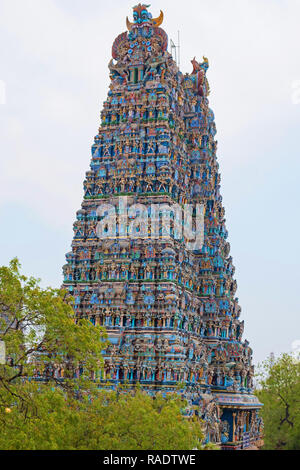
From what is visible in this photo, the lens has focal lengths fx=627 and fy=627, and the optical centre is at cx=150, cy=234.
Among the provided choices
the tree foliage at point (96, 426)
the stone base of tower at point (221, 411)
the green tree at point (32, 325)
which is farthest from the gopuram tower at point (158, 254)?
the green tree at point (32, 325)

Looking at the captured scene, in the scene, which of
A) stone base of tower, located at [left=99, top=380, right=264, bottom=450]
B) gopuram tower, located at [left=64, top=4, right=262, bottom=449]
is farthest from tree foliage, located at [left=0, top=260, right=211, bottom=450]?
stone base of tower, located at [left=99, top=380, right=264, bottom=450]

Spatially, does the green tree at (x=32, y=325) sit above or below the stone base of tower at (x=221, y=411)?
above

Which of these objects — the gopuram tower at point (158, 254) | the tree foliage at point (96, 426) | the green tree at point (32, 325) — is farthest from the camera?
the gopuram tower at point (158, 254)

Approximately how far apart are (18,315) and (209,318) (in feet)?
81.7

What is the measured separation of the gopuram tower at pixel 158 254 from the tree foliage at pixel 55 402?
396 inches

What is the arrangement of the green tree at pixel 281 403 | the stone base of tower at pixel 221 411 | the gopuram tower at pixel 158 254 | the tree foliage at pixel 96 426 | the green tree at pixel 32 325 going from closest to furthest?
the tree foliage at pixel 96 426 < the green tree at pixel 32 325 < the stone base of tower at pixel 221 411 < the gopuram tower at pixel 158 254 < the green tree at pixel 281 403

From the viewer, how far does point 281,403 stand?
56.8 meters

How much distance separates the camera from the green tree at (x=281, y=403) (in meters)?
52.8

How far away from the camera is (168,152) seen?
154ft

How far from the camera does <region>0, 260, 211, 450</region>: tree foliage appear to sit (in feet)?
80.8

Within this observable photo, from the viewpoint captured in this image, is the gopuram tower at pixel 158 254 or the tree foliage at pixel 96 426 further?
the gopuram tower at pixel 158 254

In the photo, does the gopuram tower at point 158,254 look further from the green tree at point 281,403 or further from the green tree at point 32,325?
the green tree at point 32,325

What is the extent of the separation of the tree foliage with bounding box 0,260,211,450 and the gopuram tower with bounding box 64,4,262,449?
10.1m
